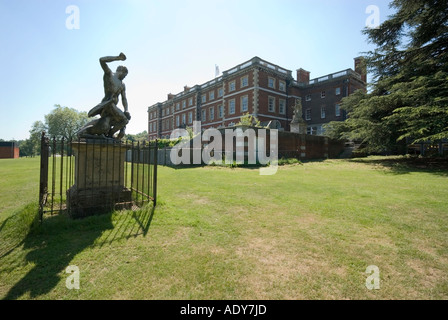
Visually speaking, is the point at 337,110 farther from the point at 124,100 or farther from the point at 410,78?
the point at 124,100

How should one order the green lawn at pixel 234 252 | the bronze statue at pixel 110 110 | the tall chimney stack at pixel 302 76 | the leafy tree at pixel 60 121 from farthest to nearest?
the leafy tree at pixel 60 121 < the tall chimney stack at pixel 302 76 < the bronze statue at pixel 110 110 < the green lawn at pixel 234 252

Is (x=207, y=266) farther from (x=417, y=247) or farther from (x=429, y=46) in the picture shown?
(x=429, y=46)

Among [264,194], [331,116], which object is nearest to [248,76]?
[331,116]

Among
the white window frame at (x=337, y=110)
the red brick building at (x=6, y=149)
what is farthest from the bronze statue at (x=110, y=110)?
the red brick building at (x=6, y=149)

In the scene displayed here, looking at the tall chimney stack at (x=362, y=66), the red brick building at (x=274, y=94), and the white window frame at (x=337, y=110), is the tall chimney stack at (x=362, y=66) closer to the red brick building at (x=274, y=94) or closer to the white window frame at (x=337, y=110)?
the red brick building at (x=274, y=94)

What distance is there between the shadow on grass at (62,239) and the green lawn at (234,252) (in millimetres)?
15

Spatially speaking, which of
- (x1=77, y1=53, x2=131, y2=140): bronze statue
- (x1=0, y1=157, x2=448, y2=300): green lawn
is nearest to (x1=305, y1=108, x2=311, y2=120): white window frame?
(x1=0, y1=157, x2=448, y2=300): green lawn

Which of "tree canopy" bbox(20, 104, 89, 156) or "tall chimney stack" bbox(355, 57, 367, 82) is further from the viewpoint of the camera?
"tree canopy" bbox(20, 104, 89, 156)

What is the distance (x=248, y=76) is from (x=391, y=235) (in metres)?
28.8

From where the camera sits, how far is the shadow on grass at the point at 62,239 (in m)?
2.08

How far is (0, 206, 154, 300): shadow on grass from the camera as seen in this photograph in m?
2.08

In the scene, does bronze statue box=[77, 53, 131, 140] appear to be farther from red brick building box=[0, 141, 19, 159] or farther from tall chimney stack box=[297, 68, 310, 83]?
red brick building box=[0, 141, 19, 159]

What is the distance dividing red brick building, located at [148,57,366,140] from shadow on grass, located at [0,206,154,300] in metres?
23.7

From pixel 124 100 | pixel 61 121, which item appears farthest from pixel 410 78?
pixel 61 121
